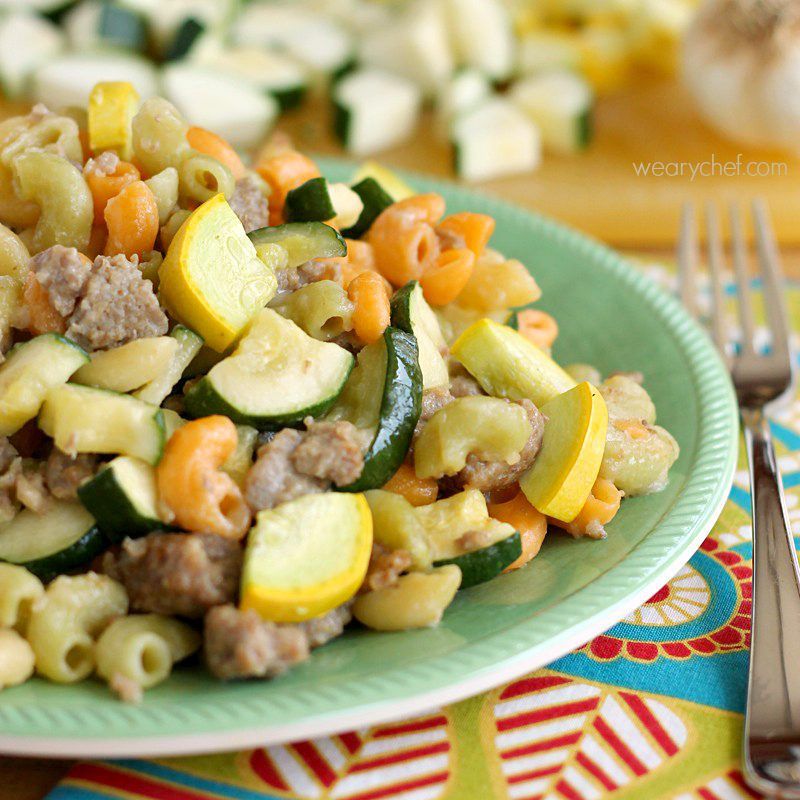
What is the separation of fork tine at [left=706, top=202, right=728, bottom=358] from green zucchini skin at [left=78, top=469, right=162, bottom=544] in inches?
73.2

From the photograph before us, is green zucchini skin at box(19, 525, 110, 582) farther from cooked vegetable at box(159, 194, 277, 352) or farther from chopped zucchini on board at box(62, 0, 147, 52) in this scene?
chopped zucchini on board at box(62, 0, 147, 52)

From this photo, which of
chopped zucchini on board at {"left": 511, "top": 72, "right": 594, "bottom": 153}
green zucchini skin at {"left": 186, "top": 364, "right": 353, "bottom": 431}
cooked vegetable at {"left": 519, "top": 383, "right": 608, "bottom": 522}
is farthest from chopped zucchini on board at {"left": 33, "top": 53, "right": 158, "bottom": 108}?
cooked vegetable at {"left": 519, "top": 383, "right": 608, "bottom": 522}

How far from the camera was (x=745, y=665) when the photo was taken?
211 centimetres

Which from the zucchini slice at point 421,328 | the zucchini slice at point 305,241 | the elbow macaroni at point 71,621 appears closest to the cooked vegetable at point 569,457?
the zucchini slice at point 421,328

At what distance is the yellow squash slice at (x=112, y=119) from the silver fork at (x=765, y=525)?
5.28ft

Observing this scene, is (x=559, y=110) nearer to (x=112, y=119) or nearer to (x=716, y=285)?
(x=716, y=285)

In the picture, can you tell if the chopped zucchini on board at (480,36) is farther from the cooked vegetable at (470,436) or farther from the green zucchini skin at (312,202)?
the cooked vegetable at (470,436)

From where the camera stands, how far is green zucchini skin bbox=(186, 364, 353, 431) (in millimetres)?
2023

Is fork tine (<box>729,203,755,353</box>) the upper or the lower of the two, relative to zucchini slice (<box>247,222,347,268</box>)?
lower

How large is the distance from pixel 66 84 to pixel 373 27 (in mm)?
1575

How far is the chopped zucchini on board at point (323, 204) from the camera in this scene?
2.39 meters

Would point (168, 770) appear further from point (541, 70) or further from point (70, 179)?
point (541, 70)

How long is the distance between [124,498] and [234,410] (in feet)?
0.90

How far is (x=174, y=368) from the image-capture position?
6.81 feet
